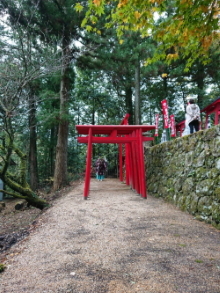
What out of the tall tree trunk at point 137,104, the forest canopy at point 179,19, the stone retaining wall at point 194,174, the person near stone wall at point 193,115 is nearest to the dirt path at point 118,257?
the stone retaining wall at point 194,174

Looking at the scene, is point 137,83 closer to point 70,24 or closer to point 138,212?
point 70,24

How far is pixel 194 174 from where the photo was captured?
13.7 feet

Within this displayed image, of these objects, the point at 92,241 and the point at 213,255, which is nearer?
the point at 213,255

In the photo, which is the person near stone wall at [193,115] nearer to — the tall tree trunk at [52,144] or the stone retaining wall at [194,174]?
the stone retaining wall at [194,174]

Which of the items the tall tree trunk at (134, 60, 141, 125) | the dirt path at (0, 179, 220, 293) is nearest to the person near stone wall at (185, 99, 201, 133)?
the dirt path at (0, 179, 220, 293)

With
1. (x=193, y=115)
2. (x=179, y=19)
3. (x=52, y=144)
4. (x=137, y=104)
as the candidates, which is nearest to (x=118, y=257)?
(x=179, y=19)

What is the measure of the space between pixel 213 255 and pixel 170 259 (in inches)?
20.8

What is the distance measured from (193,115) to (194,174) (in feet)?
5.62

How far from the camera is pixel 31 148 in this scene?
39.7 ft

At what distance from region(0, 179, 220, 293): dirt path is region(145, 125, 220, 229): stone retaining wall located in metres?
0.32

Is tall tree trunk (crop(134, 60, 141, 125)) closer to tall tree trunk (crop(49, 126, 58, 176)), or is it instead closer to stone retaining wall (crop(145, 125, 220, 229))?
stone retaining wall (crop(145, 125, 220, 229))

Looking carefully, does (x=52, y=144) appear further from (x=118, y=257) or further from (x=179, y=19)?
(x=118, y=257)

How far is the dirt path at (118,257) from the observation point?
5.82 feet

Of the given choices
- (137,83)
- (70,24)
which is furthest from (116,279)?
(137,83)
